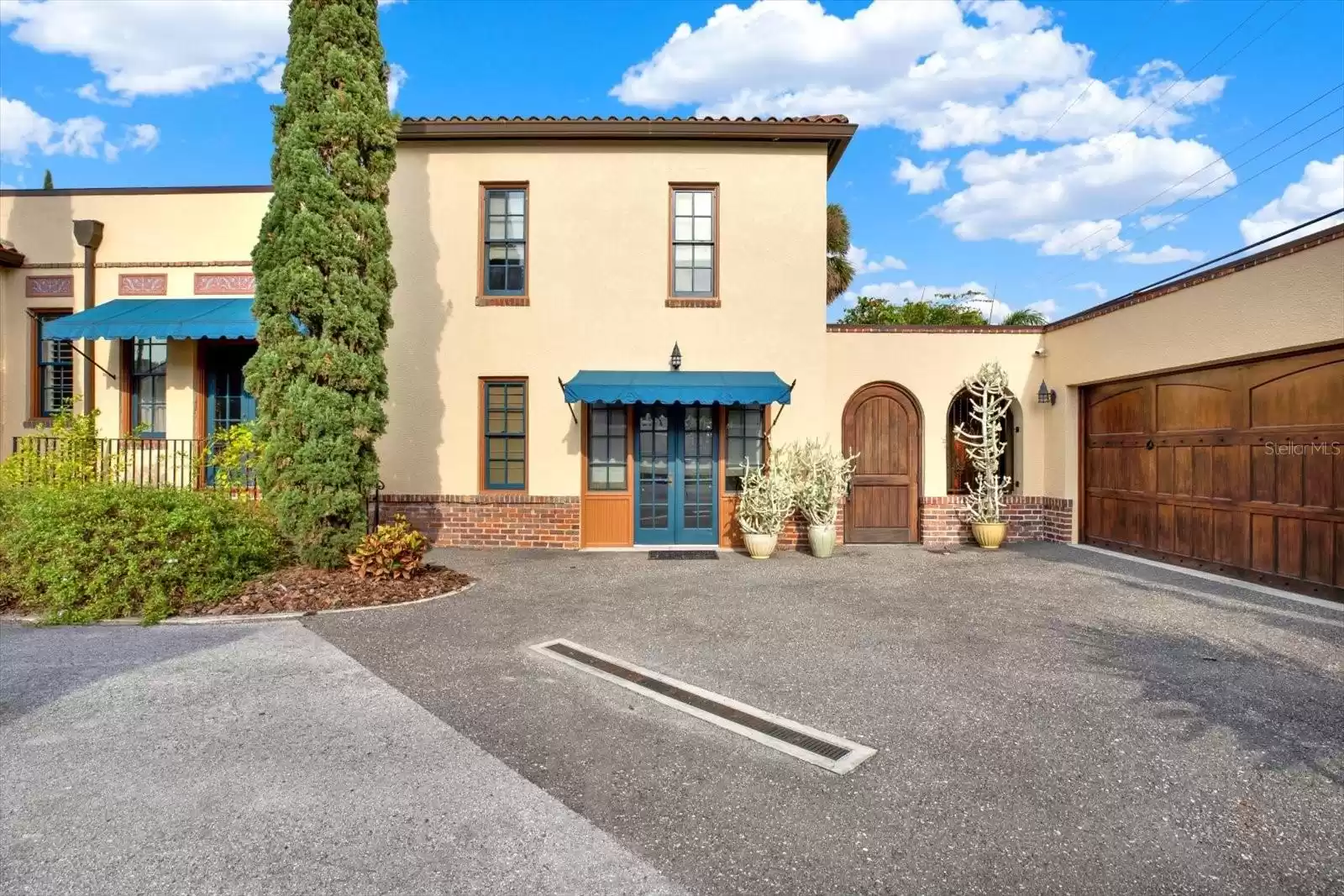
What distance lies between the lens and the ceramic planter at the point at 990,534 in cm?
1120

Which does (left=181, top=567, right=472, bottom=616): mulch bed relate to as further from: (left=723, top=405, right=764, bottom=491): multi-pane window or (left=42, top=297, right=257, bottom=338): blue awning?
(left=723, top=405, right=764, bottom=491): multi-pane window

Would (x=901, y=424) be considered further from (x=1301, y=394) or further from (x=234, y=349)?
(x=234, y=349)

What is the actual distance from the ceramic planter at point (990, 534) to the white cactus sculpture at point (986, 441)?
0.45ft

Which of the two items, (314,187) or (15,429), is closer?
(314,187)

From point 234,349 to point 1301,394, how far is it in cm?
1579

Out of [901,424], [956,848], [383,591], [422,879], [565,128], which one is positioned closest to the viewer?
[422,879]

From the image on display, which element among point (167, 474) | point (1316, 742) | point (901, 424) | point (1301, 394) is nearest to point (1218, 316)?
point (1301, 394)

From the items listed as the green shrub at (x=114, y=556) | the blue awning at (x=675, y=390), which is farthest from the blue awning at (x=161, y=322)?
the blue awning at (x=675, y=390)

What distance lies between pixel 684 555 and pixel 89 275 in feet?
39.2

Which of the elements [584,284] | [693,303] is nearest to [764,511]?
[693,303]

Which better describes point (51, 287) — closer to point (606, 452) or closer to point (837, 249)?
point (606, 452)

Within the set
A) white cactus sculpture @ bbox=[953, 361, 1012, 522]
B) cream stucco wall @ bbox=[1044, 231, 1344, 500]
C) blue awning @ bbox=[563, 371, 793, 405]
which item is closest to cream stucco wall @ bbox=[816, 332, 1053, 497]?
white cactus sculpture @ bbox=[953, 361, 1012, 522]

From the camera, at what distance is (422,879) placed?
2.75 meters

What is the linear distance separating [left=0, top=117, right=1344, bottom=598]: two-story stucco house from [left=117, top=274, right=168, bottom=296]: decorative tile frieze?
0.16 ft
